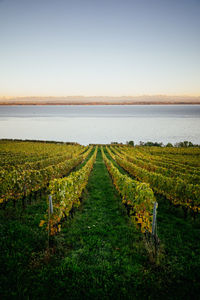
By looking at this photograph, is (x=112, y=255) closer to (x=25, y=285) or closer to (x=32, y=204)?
(x=25, y=285)

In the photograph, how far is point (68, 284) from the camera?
13.7ft

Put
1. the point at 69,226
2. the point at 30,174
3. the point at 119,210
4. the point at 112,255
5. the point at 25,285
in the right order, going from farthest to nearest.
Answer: the point at 30,174 < the point at 119,210 < the point at 69,226 < the point at 112,255 < the point at 25,285

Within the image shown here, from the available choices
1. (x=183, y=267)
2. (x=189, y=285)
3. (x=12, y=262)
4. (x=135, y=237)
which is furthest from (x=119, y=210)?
(x=12, y=262)

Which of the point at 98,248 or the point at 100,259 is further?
the point at 98,248

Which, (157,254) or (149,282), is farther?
(157,254)

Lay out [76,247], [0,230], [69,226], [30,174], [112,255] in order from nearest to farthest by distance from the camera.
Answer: [112,255] → [76,247] → [0,230] → [69,226] → [30,174]

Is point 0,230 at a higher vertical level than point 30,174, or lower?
lower

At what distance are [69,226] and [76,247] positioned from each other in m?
1.63

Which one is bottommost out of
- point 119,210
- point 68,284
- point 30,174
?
point 119,210

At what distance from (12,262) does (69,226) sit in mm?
2784

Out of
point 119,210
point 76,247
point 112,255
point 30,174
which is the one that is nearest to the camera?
point 112,255

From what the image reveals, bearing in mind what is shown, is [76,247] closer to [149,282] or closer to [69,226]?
A: [69,226]

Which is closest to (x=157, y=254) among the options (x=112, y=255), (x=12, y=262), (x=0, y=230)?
(x=112, y=255)

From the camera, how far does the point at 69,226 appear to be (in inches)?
286
